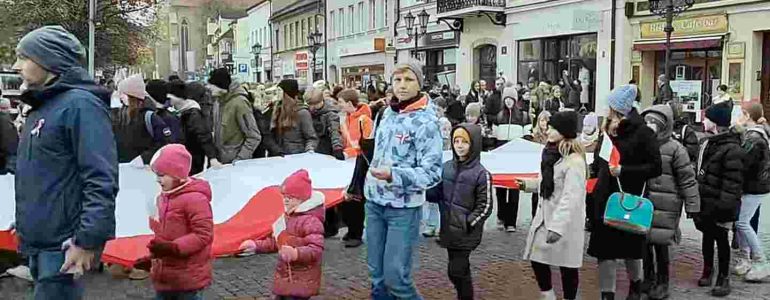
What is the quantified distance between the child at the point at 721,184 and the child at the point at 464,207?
2.11 meters

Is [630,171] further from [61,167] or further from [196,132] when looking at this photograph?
[196,132]

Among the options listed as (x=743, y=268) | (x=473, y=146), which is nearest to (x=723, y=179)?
(x=743, y=268)

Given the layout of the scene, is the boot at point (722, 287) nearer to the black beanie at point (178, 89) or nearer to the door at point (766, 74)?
the black beanie at point (178, 89)

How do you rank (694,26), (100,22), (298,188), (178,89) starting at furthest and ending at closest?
(100,22), (694,26), (178,89), (298,188)

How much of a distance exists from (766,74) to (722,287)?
57.1 feet

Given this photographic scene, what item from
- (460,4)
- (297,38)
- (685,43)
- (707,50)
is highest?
(297,38)

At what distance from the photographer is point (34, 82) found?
3990 mm

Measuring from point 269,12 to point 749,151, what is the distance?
72.9 metres

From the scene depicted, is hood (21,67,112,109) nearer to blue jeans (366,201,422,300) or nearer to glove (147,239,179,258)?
glove (147,239,179,258)

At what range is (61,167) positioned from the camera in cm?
391

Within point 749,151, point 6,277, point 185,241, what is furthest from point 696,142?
point 6,277

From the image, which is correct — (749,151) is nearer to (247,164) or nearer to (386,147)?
(386,147)

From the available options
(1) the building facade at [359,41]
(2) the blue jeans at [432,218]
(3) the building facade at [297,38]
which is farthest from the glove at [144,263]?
(3) the building facade at [297,38]

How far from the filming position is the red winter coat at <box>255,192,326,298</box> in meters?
5.77
